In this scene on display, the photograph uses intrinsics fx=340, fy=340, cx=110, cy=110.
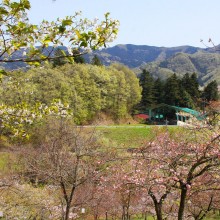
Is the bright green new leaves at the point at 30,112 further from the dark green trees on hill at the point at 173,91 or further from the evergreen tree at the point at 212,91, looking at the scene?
the evergreen tree at the point at 212,91

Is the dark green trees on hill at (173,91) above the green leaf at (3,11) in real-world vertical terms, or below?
below

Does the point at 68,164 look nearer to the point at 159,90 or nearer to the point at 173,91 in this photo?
the point at 173,91

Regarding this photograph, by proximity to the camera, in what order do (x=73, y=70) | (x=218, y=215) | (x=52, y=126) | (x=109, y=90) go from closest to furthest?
(x=218, y=215) → (x=52, y=126) → (x=73, y=70) → (x=109, y=90)

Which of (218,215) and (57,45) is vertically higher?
(57,45)

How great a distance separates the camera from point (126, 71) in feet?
188

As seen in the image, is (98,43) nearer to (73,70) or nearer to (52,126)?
(52,126)

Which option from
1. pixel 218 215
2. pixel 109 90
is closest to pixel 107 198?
pixel 218 215

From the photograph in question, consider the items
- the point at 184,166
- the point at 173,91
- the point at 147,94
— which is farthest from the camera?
the point at 147,94

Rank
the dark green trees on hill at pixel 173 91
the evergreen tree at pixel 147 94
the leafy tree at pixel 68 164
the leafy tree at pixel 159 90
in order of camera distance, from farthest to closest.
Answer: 1. the evergreen tree at pixel 147 94
2. the leafy tree at pixel 159 90
3. the dark green trees on hill at pixel 173 91
4. the leafy tree at pixel 68 164

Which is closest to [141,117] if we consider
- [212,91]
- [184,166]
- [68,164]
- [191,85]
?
[191,85]

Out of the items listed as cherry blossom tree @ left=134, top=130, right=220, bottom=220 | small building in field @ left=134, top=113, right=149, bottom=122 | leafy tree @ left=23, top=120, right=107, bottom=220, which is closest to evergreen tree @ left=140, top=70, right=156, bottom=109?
small building in field @ left=134, top=113, right=149, bottom=122

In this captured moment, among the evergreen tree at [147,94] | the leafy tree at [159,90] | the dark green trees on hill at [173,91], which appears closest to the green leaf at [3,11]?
the dark green trees on hill at [173,91]

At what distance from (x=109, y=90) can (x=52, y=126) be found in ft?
88.5

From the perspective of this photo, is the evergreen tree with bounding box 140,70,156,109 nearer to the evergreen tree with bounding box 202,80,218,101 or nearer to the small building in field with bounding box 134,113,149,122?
the small building in field with bounding box 134,113,149,122
